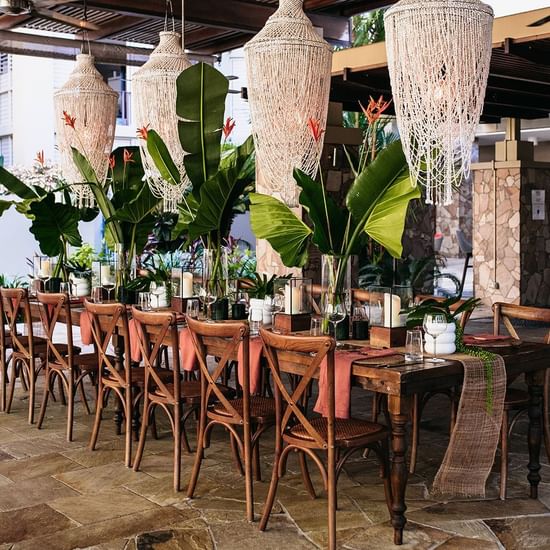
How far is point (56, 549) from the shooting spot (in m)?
3.75

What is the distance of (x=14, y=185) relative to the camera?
6727mm

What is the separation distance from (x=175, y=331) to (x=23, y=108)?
1620 cm

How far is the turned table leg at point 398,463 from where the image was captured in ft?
12.1

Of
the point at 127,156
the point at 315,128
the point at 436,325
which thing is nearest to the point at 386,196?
the point at 315,128

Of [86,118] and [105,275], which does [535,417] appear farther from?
[86,118]

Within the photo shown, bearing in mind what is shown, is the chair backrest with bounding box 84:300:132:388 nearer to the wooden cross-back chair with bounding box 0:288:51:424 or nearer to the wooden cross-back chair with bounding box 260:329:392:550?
the wooden cross-back chair with bounding box 0:288:51:424

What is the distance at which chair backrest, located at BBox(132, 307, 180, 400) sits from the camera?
177 inches

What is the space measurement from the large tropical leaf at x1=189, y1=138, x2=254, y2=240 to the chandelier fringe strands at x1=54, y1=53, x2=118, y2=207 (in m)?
1.41

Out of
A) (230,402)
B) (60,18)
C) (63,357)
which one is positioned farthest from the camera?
(60,18)

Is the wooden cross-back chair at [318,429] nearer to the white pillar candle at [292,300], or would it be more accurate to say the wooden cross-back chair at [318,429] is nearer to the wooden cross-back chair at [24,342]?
the white pillar candle at [292,300]

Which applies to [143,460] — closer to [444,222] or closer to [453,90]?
[453,90]

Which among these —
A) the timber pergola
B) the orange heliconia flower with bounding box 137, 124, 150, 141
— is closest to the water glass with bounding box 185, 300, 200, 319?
the orange heliconia flower with bounding box 137, 124, 150, 141

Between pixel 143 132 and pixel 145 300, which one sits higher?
pixel 143 132

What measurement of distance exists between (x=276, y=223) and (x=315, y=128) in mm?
613
